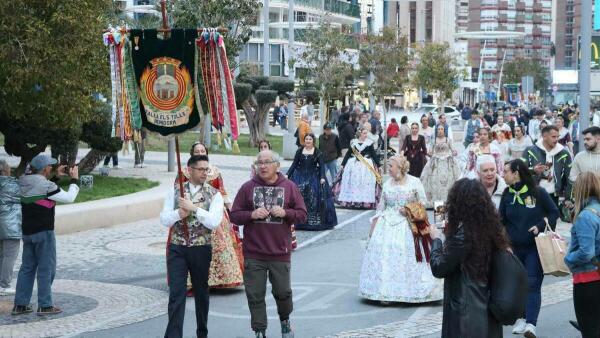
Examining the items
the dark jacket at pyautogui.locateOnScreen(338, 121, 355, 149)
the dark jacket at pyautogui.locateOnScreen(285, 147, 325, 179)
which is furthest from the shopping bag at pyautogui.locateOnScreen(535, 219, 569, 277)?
the dark jacket at pyautogui.locateOnScreen(338, 121, 355, 149)

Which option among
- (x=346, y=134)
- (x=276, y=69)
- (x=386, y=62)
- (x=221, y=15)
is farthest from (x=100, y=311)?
(x=276, y=69)

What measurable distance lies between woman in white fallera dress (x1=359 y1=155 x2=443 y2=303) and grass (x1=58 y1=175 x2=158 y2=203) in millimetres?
9077

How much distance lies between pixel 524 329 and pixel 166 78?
Result: 3.98 m

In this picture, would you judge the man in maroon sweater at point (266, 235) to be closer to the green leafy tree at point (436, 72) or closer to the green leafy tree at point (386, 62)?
the green leafy tree at point (386, 62)

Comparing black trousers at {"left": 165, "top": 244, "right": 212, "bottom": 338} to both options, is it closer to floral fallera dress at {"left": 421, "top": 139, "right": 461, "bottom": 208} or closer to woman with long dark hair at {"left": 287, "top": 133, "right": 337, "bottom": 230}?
woman with long dark hair at {"left": 287, "top": 133, "right": 337, "bottom": 230}

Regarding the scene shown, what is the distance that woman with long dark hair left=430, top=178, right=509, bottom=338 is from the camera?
21.9 feet

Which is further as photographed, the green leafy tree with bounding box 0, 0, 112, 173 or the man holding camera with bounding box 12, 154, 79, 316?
the green leafy tree with bounding box 0, 0, 112, 173

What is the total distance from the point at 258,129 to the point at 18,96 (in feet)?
72.5

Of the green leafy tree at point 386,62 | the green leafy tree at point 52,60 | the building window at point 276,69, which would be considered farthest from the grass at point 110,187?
the building window at point 276,69

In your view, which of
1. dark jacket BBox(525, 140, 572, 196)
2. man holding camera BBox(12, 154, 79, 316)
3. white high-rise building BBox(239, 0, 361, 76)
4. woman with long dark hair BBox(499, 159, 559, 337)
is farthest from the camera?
white high-rise building BBox(239, 0, 361, 76)

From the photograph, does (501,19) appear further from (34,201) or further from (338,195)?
(34,201)

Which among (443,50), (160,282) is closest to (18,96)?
(160,282)

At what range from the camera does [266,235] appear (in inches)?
376

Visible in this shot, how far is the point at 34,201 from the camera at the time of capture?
1098 cm
